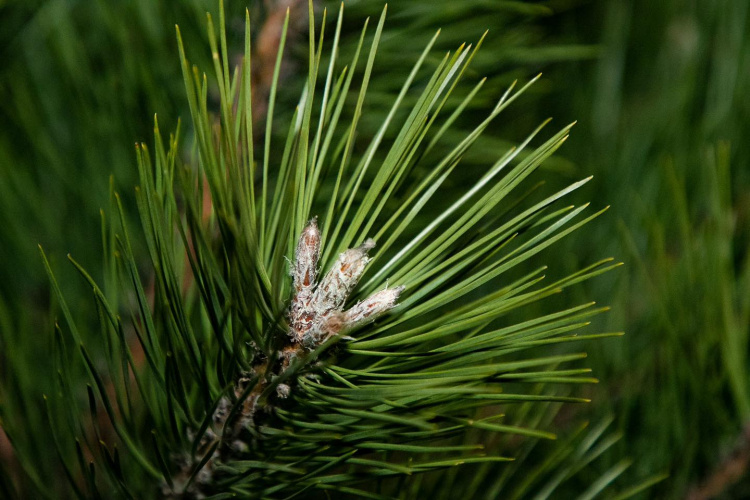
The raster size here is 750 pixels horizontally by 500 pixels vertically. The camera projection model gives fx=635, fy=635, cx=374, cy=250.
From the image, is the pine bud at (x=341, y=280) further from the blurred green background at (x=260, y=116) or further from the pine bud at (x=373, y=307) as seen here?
the blurred green background at (x=260, y=116)

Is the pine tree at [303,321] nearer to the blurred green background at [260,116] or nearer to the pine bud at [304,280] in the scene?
the pine bud at [304,280]

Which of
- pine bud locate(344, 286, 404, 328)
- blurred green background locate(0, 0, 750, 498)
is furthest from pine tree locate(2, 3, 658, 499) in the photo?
blurred green background locate(0, 0, 750, 498)

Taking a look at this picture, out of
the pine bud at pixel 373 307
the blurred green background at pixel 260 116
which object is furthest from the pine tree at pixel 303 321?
the blurred green background at pixel 260 116

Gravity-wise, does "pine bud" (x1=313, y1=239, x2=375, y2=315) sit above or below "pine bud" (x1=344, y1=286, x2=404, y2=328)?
above

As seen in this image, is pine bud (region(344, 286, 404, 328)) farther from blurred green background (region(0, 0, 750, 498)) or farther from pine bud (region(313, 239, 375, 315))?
blurred green background (region(0, 0, 750, 498))

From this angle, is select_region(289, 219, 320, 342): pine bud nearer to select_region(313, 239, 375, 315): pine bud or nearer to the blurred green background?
select_region(313, 239, 375, 315): pine bud

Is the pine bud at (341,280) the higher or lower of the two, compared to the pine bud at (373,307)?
higher

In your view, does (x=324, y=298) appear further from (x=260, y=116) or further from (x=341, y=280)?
(x=260, y=116)

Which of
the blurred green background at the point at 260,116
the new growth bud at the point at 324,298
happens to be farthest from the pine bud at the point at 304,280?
the blurred green background at the point at 260,116

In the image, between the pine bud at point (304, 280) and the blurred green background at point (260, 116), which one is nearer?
the pine bud at point (304, 280)

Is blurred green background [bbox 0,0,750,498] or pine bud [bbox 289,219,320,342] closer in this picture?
pine bud [bbox 289,219,320,342]

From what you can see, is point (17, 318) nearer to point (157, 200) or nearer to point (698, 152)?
point (157, 200)
